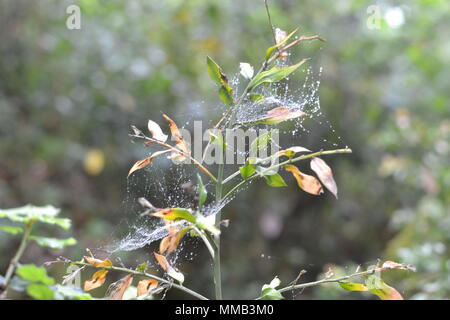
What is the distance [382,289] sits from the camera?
58 cm

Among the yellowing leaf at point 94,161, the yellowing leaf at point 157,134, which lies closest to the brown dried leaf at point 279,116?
the yellowing leaf at point 157,134

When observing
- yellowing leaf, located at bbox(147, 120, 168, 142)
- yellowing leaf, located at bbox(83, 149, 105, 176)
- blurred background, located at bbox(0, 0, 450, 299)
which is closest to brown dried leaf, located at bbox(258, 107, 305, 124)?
yellowing leaf, located at bbox(147, 120, 168, 142)

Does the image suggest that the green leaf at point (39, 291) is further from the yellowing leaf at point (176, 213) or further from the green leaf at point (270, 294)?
the green leaf at point (270, 294)

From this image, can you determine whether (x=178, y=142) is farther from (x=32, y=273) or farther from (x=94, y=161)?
(x=94, y=161)

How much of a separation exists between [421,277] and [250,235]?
183cm

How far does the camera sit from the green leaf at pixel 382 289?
22.6 inches

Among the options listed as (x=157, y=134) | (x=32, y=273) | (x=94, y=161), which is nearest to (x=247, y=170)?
(x=157, y=134)

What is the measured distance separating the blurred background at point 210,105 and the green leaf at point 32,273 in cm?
247

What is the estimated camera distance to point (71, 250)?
2953mm

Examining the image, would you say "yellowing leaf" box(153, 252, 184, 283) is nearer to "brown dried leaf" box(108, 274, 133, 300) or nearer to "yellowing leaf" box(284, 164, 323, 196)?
"brown dried leaf" box(108, 274, 133, 300)

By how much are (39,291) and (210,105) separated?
277 cm

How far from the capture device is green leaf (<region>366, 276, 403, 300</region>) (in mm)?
575
